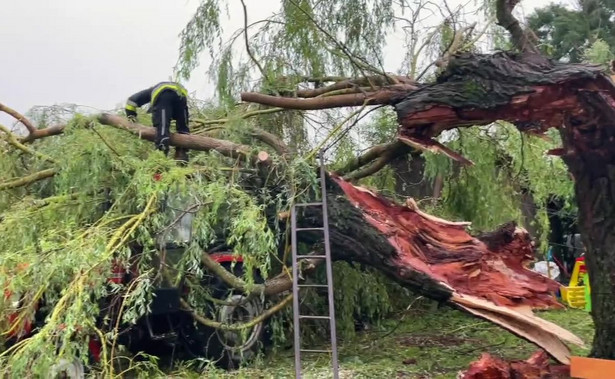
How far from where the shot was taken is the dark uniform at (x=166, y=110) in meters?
5.04

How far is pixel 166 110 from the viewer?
5.09 meters

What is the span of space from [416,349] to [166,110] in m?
2.78

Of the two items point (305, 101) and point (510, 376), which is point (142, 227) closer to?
point (305, 101)

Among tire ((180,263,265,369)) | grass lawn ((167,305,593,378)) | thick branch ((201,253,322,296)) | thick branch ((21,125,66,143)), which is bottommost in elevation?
grass lawn ((167,305,593,378))

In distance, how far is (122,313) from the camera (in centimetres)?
418

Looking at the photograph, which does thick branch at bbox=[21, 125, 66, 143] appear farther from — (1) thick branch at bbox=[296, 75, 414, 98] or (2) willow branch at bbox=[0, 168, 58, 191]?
(1) thick branch at bbox=[296, 75, 414, 98]

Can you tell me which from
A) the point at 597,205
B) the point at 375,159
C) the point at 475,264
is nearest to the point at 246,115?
the point at 375,159

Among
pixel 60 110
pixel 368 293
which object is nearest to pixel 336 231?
pixel 368 293

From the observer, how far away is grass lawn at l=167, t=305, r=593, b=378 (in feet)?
15.1

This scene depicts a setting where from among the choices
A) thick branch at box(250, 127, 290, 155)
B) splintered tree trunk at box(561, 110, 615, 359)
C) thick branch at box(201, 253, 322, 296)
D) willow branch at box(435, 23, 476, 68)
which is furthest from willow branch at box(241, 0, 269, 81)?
splintered tree trunk at box(561, 110, 615, 359)

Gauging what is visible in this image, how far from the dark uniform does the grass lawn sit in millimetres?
1795

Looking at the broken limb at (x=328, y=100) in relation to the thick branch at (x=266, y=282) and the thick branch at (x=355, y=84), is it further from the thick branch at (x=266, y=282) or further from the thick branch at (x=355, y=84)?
the thick branch at (x=266, y=282)

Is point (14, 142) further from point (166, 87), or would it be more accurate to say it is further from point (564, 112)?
point (564, 112)

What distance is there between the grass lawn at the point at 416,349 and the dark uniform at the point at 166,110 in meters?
1.79
